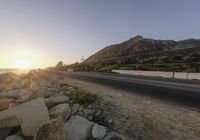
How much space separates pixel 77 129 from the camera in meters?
5.95

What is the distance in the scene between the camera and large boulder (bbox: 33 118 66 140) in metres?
4.85

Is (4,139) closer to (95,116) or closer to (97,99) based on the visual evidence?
(95,116)

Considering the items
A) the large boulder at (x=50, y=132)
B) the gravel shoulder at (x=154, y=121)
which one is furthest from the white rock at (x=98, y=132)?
→ the large boulder at (x=50, y=132)

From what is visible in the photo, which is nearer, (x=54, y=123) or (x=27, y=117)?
(x=54, y=123)

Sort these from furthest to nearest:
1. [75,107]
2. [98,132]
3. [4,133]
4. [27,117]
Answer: [75,107]
[4,133]
[27,117]
[98,132]

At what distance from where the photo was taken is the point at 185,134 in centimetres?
561

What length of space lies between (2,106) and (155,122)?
6.25m

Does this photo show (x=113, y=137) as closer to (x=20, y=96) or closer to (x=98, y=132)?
(x=98, y=132)

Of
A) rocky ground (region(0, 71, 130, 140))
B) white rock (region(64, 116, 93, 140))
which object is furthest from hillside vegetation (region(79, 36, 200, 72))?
white rock (region(64, 116, 93, 140))

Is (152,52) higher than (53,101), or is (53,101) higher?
(152,52)

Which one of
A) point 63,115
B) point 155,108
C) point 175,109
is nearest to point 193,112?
point 175,109

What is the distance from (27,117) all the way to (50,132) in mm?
1572

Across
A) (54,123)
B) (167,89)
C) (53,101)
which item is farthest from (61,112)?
(167,89)

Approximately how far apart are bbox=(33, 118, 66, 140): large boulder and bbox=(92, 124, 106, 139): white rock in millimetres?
1040
